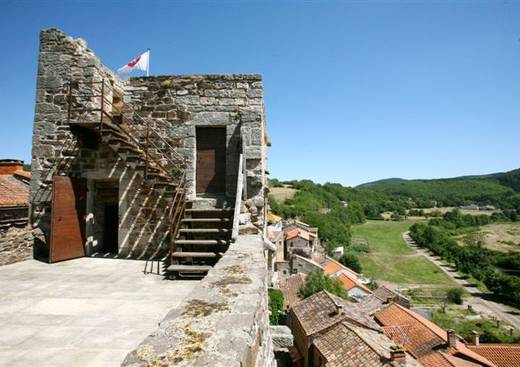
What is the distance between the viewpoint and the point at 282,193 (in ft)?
306

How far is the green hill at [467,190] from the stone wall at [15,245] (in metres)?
171

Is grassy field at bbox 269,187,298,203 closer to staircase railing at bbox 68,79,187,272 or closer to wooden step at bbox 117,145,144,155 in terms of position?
staircase railing at bbox 68,79,187,272

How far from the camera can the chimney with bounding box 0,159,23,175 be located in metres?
15.0

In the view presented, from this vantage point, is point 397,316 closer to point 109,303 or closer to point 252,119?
point 252,119

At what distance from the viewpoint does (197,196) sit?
7.79 meters

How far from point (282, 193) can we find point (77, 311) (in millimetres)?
89999

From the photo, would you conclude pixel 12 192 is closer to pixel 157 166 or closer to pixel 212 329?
pixel 157 166

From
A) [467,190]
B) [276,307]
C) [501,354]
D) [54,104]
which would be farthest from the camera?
[467,190]

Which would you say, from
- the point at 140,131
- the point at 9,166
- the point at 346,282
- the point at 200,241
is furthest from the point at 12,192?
the point at 346,282

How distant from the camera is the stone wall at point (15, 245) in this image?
6.13 meters

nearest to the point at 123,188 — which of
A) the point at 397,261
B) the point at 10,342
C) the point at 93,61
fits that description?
the point at 93,61

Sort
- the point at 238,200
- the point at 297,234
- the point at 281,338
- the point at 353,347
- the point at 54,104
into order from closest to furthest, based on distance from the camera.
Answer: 1. the point at 281,338
2. the point at 238,200
3. the point at 54,104
4. the point at 353,347
5. the point at 297,234

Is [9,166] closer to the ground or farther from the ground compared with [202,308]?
farther from the ground

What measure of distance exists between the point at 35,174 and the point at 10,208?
5.47m
